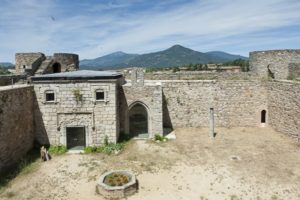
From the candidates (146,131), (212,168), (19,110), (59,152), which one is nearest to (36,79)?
(19,110)

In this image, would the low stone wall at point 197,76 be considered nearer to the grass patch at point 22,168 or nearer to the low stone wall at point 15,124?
the low stone wall at point 15,124

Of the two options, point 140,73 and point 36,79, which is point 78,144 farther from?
point 140,73

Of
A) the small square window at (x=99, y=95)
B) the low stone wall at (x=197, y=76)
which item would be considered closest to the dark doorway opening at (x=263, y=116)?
the low stone wall at (x=197, y=76)

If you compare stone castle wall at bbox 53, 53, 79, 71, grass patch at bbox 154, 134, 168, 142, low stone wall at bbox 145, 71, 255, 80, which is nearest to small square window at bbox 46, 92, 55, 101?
grass patch at bbox 154, 134, 168, 142

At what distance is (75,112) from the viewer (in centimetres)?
1694

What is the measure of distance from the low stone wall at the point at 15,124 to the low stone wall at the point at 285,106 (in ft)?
52.1

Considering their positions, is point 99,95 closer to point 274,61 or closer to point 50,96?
point 50,96

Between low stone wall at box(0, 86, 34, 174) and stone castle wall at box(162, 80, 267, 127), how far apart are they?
9.30 metres

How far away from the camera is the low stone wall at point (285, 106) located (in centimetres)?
1755

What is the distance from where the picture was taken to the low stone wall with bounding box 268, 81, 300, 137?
57.6ft

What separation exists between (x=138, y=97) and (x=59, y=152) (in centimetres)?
588

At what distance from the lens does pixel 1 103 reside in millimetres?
13648

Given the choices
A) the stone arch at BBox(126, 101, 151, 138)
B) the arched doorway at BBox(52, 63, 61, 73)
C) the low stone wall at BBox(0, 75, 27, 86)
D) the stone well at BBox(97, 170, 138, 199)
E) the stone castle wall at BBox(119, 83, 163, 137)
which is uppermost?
the arched doorway at BBox(52, 63, 61, 73)

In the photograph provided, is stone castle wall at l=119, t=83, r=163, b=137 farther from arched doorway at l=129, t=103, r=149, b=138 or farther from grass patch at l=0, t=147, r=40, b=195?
grass patch at l=0, t=147, r=40, b=195
